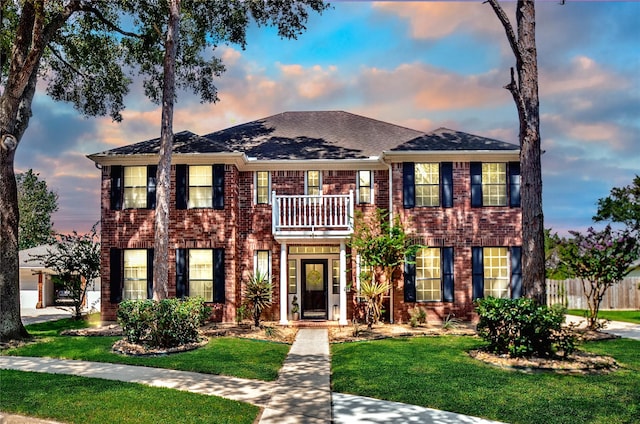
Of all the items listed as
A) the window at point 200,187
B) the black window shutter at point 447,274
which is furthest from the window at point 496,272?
the window at point 200,187

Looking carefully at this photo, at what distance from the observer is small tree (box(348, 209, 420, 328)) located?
1564 centimetres

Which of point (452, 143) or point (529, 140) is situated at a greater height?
point (452, 143)

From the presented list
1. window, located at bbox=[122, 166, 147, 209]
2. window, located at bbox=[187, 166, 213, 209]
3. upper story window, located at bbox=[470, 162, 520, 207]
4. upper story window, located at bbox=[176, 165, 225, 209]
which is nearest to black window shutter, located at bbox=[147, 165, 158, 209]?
window, located at bbox=[122, 166, 147, 209]

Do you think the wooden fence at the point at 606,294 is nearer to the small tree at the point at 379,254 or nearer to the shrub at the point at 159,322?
the small tree at the point at 379,254

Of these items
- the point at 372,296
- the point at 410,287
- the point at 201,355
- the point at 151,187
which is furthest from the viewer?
the point at 151,187

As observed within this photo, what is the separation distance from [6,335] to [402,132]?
14.7m

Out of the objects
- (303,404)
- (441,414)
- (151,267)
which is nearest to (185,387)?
(303,404)

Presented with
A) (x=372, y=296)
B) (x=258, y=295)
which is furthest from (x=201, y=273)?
(x=372, y=296)

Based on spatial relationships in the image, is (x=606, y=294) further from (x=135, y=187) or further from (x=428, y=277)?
(x=135, y=187)

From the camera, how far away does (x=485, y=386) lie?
831cm

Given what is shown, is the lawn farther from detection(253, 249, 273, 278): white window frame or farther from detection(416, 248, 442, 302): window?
detection(416, 248, 442, 302): window

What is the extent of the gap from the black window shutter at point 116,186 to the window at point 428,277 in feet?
32.6

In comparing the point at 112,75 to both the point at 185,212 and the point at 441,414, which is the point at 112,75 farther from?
the point at 441,414

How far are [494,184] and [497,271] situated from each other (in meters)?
2.82
